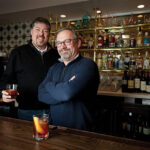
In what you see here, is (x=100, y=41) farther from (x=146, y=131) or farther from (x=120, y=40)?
(x=146, y=131)

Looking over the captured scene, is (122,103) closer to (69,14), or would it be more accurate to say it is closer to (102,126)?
(102,126)

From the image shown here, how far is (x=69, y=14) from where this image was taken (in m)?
3.30

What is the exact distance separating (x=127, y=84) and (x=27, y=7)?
7.48ft

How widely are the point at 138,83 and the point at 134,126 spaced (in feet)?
2.00

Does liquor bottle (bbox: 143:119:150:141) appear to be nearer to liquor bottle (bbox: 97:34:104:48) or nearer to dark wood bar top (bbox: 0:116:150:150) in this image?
liquor bottle (bbox: 97:34:104:48)

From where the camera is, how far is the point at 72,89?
1.14 metres

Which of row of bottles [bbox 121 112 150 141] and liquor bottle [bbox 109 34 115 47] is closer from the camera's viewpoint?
row of bottles [bbox 121 112 150 141]

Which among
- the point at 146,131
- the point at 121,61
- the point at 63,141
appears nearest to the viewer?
the point at 63,141

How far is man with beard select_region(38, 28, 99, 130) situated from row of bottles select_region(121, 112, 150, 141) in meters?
1.27

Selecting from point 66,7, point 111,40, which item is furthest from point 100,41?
point 66,7

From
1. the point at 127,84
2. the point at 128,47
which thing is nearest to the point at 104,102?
the point at 127,84

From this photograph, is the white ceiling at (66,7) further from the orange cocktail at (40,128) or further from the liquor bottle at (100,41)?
the orange cocktail at (40,128)

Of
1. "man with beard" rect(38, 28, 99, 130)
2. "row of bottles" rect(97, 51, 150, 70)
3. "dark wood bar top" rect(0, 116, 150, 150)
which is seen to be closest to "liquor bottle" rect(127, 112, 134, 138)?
"row of bottles" rect(97, 51, 150, 70)

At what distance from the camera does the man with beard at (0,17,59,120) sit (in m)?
1.61
